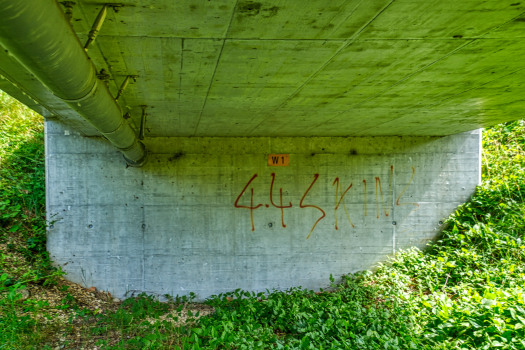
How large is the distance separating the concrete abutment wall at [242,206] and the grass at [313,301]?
0.35m

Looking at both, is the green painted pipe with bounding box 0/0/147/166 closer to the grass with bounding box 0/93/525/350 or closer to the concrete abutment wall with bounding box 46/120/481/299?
the grass with bounding box 0/93/525/350

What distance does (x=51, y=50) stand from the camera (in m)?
1.44

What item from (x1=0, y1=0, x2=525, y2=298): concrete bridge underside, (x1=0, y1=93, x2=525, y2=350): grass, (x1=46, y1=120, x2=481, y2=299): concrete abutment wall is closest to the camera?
(x1=0, y1=0, x2=525, y2=298): concrete bridge underside

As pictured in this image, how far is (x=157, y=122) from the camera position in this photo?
491 cm

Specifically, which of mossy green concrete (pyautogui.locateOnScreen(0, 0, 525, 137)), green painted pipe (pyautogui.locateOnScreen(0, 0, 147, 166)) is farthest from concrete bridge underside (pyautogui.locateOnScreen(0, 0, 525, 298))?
green painted pipe (pyautogui.locateOnScreen(0, 0, 147, 166))

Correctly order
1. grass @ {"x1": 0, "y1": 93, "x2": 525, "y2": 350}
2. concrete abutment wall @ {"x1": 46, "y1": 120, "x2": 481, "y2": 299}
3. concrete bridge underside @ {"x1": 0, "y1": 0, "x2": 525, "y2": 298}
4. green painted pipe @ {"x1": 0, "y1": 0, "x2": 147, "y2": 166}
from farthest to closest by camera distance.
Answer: concrete abutment wall @ {"x1": 46, "y1": 120, "x2": 481, "y2": 299} < grass @ {"x1": 0, "y1": 93, "x2": 525, "y2": 350} < concrete bridge underside @ {"x1": 0, "y1": 0, "x2": 525, "y2": 298} < green painted pipe @ {"x1": 0, "y1": 0, "x2": 147, "y2": 166}

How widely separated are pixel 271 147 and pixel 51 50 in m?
5.11

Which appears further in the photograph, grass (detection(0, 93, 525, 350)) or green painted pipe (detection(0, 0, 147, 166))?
grass (detection(0, 93, 525, 350))

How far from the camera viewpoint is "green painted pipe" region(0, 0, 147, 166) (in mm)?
1174

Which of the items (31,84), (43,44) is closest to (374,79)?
(43,44)

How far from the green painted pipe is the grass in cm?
289

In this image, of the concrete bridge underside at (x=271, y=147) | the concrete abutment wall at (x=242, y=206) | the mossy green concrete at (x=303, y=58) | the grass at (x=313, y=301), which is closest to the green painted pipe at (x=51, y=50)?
the concrete bridge underside at (x=271, y=147)

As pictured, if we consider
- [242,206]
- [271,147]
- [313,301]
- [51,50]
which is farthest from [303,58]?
[313,301]

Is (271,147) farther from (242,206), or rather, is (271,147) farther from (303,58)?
(303,58)
